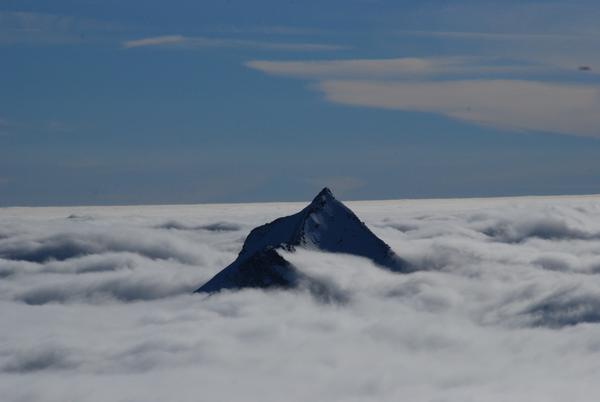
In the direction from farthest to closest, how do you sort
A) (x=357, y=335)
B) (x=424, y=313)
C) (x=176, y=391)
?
(x=424, y=313), (x=357, y=335), (x=176, y=391)

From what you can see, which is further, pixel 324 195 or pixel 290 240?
pixel 290 240

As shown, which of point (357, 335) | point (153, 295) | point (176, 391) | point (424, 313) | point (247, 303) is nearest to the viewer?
point (176, 391)

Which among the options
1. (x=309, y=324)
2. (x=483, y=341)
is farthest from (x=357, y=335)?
(x=483, y=341)

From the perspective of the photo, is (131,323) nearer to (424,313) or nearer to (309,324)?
(309,324)

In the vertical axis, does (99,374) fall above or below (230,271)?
below

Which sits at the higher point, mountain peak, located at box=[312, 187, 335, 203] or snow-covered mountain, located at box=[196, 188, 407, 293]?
mountain peak, located at box=[312, 187, 335, 203]

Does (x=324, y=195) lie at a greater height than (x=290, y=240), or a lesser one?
greater

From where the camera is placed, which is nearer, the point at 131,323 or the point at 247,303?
the point at 247,303

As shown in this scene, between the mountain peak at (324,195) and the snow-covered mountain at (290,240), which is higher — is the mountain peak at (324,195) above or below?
above
